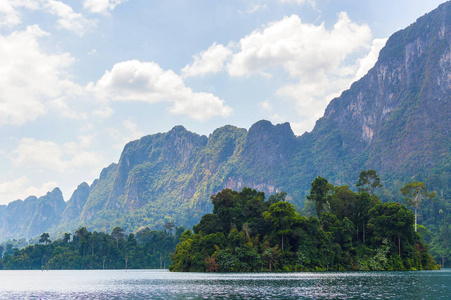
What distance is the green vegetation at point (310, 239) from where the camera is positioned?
10812cm

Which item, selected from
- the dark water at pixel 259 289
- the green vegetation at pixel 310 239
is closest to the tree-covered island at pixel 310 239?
the green vegetation at pixel 310 239

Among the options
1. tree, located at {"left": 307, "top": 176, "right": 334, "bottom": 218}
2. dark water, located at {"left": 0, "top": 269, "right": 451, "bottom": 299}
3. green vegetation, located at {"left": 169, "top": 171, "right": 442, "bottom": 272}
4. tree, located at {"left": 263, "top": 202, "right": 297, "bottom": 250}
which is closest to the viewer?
dark water, located at {"left": 0, "top": 269, "right": 451, "bottom": 299}

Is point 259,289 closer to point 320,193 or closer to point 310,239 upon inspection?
point 310,239

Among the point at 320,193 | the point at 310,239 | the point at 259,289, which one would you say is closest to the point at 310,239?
the point at 310,239

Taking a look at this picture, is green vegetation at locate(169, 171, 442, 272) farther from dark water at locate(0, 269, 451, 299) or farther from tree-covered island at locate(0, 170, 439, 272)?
dark water at locate(0, 269, 451, 299)

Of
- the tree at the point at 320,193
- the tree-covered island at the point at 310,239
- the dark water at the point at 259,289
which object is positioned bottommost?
the dark water at the point at 259,289

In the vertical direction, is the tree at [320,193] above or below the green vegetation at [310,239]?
above

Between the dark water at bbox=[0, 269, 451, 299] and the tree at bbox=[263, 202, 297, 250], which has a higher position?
the tree at bbox=[263, 202, 297, 250]

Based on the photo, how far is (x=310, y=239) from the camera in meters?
109

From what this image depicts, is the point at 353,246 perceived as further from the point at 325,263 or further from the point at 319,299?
the point at 319,299

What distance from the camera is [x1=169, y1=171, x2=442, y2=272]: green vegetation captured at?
10812 centimetres

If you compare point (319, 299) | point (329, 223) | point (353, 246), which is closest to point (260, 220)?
point (329, 223)

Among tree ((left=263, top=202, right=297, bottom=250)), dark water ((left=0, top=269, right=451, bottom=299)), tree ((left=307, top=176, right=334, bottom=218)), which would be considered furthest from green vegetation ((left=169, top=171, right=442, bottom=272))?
dark water ((left=0, top=269, right=451, bottom=299))

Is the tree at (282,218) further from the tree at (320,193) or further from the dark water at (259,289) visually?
the dark water at (259,289)
